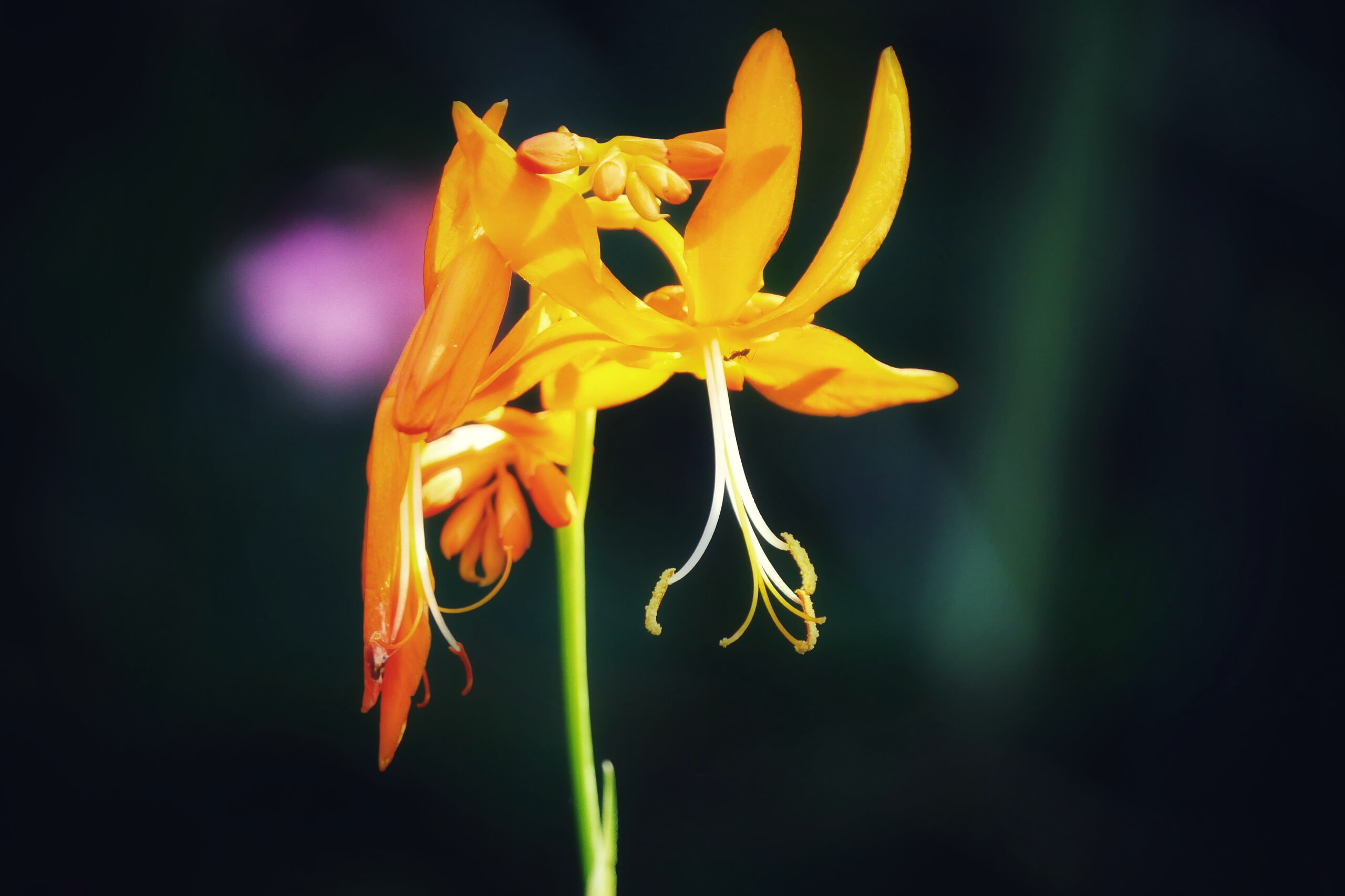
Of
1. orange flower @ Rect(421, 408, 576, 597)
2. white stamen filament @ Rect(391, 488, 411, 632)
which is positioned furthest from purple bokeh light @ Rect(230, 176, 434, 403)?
white stamen filament @ Rect(391, 488, 411, 632)

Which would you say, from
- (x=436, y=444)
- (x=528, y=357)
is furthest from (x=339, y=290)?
(x=528, y=357)

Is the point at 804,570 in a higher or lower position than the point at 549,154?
lower

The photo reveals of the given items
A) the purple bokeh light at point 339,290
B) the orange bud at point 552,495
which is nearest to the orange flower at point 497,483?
the orange bud at point 552,495

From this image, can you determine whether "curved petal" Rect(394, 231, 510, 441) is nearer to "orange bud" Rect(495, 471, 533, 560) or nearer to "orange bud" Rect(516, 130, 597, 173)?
"orange bud" Rect(516, 130, 597, 173)

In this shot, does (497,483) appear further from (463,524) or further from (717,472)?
(717,472)

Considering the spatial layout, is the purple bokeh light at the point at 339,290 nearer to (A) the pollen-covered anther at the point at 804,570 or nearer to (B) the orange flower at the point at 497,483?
(B) the orange flower at the point at 497,483

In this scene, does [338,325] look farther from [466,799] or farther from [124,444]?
[466,799]
